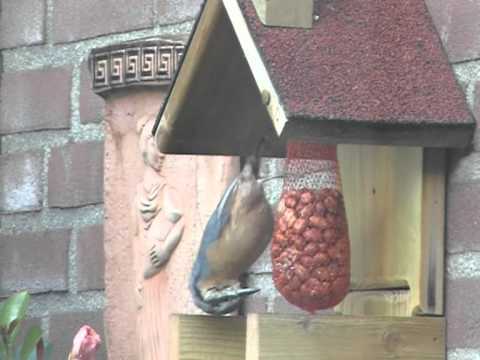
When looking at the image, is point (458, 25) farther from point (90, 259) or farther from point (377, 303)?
point (90, 259)

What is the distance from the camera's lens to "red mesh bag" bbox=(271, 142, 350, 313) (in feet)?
5.12

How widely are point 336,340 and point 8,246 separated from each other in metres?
0.95

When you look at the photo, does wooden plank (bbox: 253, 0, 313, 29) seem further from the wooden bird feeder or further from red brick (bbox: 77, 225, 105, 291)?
red brick (bbox: 77, 225, 105, 291)

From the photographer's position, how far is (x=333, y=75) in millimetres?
1548

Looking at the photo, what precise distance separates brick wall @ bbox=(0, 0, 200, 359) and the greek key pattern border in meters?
0.11

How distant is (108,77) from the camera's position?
212 centimetres

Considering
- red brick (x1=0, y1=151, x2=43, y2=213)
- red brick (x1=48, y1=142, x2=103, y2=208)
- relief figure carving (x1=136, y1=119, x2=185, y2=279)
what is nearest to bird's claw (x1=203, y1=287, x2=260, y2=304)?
relief figure carving (x1=136, y1=119, x2=185, y2=279)

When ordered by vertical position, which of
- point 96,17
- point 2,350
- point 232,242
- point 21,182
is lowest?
point 2,350

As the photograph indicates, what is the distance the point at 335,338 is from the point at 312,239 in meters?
0.09

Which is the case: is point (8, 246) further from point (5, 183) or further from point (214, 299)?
point (214, 299)

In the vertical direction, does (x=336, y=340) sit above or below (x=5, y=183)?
below

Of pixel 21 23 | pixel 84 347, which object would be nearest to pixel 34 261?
pixel 21 23

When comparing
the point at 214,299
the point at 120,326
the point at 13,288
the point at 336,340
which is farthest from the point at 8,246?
the point at 336,340

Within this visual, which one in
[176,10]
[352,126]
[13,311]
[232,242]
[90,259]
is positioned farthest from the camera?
[90,259]
